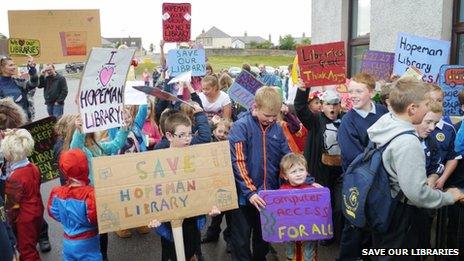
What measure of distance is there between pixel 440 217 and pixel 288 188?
140cm

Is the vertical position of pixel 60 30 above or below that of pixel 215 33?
below

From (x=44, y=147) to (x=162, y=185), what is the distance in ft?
6.62

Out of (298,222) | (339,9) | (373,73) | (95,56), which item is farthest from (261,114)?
(339,9)

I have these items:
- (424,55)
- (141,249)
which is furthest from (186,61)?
(424,55)

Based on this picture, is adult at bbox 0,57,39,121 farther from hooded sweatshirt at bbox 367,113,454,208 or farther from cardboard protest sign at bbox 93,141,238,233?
hooded sweatshirt at bbox 367,113,454,208

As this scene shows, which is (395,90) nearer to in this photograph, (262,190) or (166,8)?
(262,190)

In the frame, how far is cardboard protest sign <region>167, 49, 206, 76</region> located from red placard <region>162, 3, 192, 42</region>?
0.88 metres

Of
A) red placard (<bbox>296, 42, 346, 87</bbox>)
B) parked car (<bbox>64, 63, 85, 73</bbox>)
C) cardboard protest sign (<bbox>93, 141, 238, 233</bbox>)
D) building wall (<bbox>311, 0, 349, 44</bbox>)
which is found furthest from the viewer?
parked car (<bbox>64, 63, 85, 73</bbox>)

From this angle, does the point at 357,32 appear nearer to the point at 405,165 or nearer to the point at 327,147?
the point at 327,147

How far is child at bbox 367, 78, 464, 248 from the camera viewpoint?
8.89 feet

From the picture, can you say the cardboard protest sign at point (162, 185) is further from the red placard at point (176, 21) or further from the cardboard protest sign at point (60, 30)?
the red placard at point (176, 21)

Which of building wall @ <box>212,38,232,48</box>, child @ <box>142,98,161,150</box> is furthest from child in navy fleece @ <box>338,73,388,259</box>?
building wall @ <box>212,38,232,48</box>

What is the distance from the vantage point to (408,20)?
783 centimetres

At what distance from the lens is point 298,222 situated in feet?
11.8
